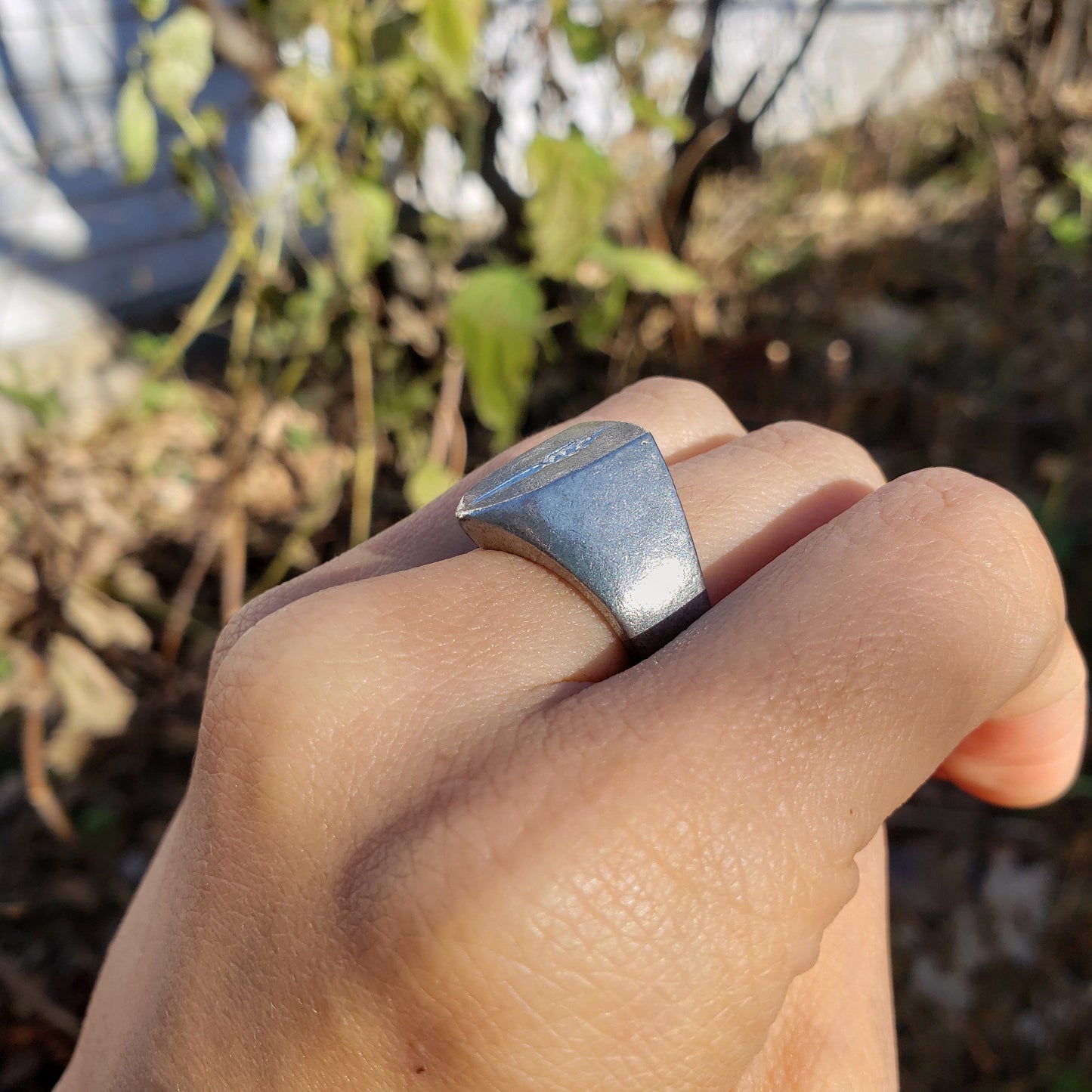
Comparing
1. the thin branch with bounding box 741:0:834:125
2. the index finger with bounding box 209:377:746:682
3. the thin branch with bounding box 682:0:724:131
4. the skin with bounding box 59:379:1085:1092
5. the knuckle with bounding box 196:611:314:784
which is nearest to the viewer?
the skin with bounding box 59:379:1085:1092

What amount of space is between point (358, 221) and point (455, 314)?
0.28 meters

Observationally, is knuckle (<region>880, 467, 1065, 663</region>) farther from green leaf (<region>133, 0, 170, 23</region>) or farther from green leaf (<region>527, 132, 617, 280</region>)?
green leaf (<region>133, 0, 170, 23</region>)

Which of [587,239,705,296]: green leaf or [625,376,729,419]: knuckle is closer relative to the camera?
[625,376,729,419]: knuckle

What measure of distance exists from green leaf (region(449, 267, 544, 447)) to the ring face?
2.43ft

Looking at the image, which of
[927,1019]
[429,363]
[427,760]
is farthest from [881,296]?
[427,760]

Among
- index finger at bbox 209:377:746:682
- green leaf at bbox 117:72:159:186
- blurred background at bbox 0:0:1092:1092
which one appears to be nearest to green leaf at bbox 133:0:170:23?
blurred background at bbox 0:0:1092:1092

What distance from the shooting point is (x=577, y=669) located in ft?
2.11

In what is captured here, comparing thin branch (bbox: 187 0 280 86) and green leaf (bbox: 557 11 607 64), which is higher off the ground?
thin branch (bbox: 187 0 280 86)

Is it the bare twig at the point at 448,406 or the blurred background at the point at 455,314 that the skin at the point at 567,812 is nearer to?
the blurred background at the point at 455,314

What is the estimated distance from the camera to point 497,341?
54.2 inches

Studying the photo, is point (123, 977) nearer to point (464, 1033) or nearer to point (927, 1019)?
point (464, 1033)

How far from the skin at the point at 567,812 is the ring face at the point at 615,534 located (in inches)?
1.2

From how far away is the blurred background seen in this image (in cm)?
144

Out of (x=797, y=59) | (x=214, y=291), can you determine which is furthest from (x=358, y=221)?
(x=797, y=59)
